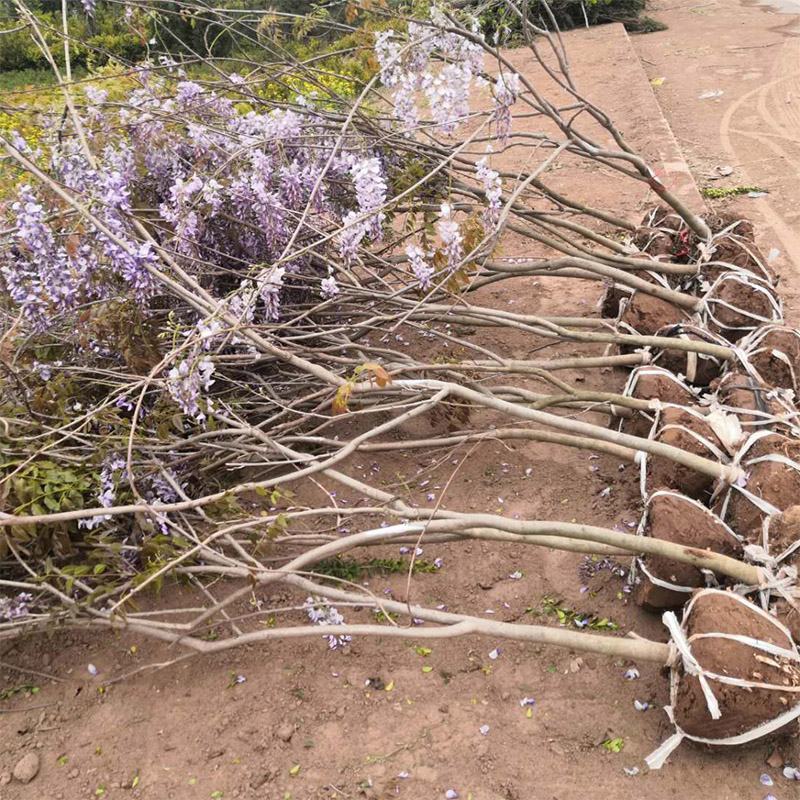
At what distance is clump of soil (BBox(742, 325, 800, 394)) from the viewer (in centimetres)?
293

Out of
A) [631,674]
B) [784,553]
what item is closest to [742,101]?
[784,553]

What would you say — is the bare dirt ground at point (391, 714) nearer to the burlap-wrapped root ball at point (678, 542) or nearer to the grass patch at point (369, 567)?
the grass patch at point (369, 567)

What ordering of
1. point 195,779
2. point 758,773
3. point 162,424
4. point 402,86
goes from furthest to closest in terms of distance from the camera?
point 402,86, point 162,424, point 195,779, point 758,773

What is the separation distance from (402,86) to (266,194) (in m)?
0.96

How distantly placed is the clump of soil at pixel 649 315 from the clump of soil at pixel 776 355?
1.43 ft

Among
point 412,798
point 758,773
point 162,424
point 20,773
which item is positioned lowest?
point 20,773

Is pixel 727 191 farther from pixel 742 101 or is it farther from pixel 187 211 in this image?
pixel 187 211

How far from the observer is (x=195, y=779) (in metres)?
2.18

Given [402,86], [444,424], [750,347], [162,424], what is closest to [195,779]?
[162,424]

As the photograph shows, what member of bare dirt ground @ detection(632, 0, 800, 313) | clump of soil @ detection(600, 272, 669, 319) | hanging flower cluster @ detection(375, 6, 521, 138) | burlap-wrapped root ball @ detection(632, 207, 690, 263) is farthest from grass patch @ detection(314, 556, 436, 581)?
bare dirt ground @ detection(632, 0, 800, 313)

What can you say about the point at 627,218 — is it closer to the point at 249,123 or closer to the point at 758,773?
the point at 249,123

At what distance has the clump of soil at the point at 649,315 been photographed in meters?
3.45

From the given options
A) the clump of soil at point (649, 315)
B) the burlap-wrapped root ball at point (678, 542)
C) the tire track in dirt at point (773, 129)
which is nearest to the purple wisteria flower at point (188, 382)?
the burlap-wrapped root ball at point (678, 542)

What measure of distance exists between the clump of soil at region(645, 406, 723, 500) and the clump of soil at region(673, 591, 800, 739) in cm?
61
